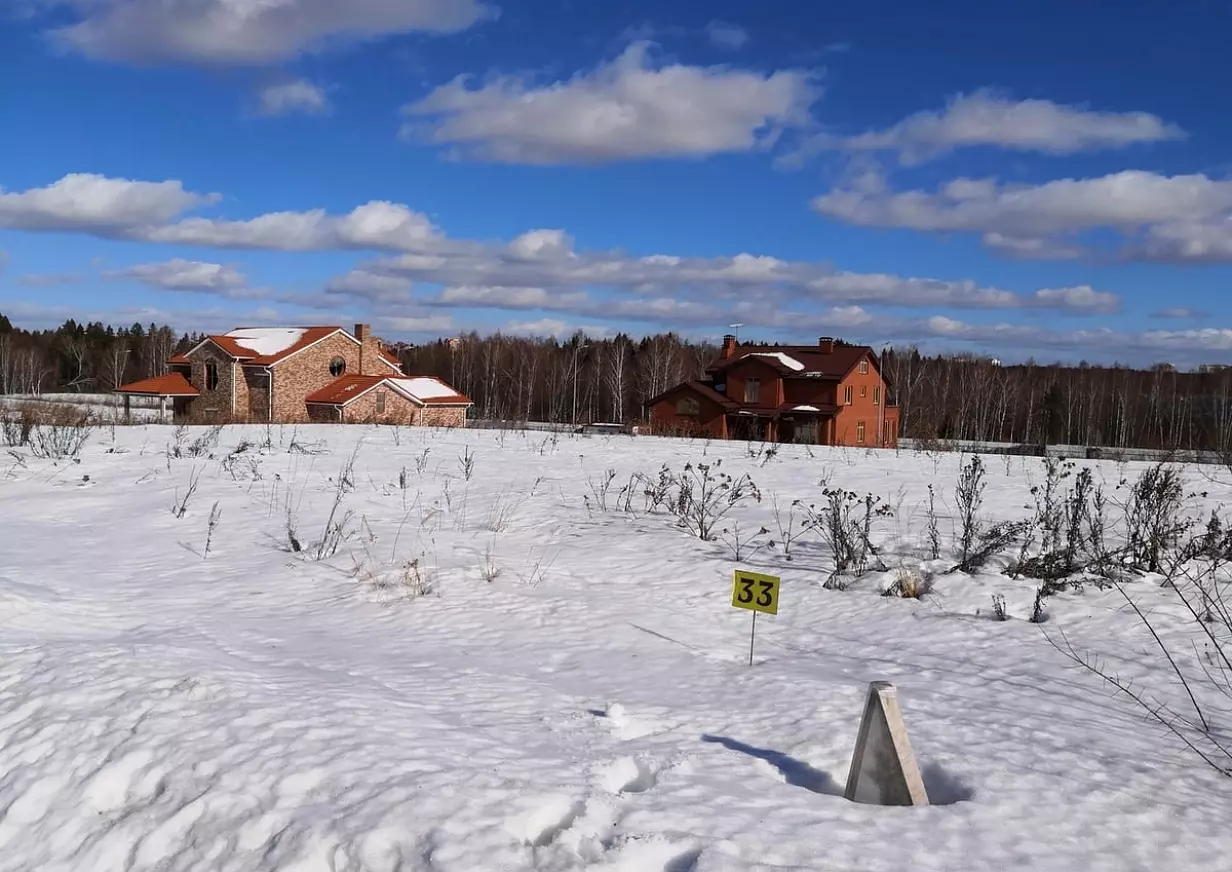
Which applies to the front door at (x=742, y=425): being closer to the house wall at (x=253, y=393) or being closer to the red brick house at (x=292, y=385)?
the red brick house at (x=292, y=385)

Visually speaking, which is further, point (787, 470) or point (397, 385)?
point (397, 385)

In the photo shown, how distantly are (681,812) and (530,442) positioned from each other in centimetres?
1539

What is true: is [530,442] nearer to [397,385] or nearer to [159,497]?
[159,497]

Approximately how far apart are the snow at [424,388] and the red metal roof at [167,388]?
1000 cm

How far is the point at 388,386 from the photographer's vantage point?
41.1 m

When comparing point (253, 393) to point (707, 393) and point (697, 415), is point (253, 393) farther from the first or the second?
point (707, 393)

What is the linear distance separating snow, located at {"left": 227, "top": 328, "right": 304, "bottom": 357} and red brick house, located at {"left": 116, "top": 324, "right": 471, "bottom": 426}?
0.05 metres

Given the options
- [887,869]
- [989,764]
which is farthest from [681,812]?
[989,764]

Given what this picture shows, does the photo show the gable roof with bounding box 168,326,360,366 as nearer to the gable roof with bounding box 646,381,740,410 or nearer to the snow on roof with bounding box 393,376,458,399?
the snow on roof with bounding box 393,376,458,399

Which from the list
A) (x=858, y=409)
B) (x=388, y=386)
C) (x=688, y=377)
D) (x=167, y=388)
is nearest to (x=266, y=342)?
(x=167, y=388)

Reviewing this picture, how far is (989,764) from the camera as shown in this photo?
420cm

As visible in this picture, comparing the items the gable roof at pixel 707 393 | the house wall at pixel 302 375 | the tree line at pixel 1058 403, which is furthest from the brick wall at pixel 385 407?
the tree line at pixel 1058 403

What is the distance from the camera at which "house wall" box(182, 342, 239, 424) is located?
135 feet

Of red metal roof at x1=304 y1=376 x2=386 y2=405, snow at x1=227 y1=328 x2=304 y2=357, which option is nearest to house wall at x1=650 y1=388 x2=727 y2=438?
red metal roof at x1=304 y1=376 x2=386 y2=405
